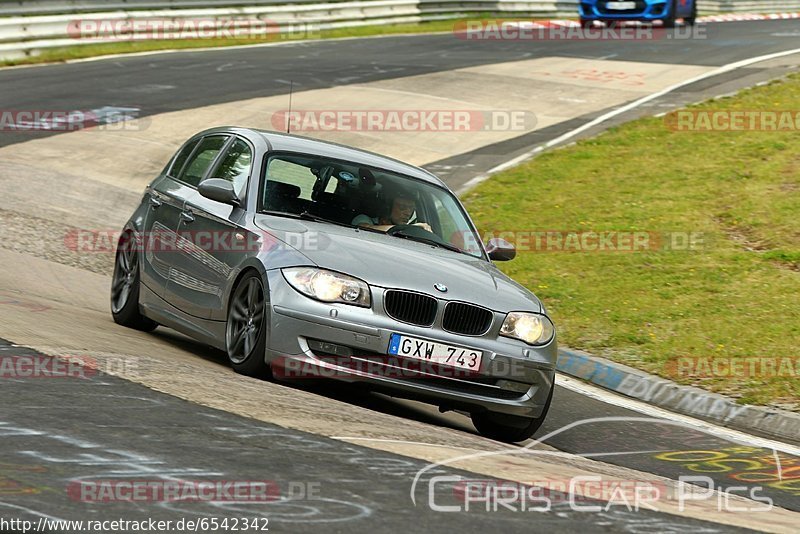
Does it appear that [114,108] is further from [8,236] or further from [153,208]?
[153,208]

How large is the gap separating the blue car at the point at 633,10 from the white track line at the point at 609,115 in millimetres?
6002

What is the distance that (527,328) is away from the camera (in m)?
7.84

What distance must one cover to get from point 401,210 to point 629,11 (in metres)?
27.4

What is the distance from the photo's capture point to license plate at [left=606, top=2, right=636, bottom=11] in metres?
34.5

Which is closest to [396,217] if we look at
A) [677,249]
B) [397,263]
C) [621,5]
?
[397,263]

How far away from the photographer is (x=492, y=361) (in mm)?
7648

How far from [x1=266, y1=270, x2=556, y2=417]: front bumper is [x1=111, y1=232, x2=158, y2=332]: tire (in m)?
2.48

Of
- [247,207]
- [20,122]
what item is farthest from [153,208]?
[20,122]

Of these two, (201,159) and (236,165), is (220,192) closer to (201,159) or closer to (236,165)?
(236,165)

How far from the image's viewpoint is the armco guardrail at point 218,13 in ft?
86.9

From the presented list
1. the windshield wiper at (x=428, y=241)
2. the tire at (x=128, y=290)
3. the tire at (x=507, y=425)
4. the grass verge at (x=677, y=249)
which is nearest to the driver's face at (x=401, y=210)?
the windshield wiper at (x=428, y=241)

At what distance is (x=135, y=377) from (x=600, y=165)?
39.8 feet

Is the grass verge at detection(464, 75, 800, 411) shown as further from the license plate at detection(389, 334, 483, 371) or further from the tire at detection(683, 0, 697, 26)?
the tire at detection(683, 0, 697, 26)

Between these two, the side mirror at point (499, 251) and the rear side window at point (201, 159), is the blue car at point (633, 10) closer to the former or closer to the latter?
the rear side window at point (201, 159)
